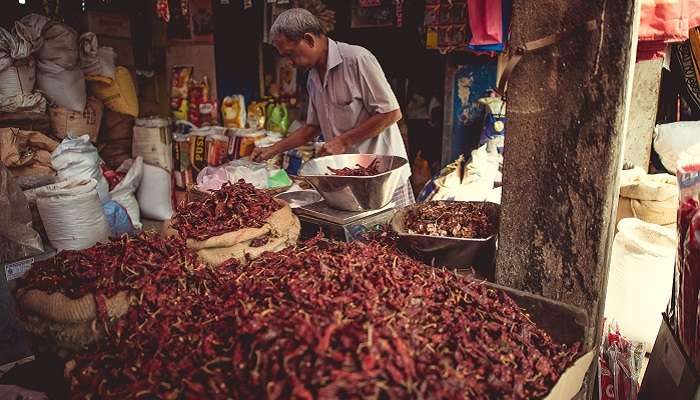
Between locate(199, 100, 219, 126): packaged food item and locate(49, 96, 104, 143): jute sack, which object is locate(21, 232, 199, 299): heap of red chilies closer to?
locate(49, 96, 104, 143): jute sack

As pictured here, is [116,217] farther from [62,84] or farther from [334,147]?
[334,147]

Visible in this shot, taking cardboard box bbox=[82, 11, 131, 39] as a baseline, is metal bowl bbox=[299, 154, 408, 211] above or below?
below

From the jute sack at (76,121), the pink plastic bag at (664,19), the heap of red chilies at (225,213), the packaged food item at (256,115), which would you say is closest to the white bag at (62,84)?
the jute sack at (76,121)

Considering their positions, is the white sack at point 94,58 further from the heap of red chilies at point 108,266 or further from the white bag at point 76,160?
the heap of red chilies at point 108,266

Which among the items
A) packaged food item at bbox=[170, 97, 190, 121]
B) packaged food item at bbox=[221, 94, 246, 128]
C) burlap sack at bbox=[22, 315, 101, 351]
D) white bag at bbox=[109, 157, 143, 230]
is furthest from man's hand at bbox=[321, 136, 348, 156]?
packaged food item at bbox=[170, 97, 190, 121]

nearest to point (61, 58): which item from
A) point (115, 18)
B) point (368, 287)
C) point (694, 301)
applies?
point (115, 18)

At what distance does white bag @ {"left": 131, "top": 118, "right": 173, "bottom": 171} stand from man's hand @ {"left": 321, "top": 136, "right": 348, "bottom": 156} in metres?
3.88

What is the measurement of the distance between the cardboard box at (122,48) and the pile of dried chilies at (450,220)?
6160mm

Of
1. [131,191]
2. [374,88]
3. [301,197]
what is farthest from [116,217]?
[374,88]

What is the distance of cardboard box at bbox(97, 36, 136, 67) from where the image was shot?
22.1ft

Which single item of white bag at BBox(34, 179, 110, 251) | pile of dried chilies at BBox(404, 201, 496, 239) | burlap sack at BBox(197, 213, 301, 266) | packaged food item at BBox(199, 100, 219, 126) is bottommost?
white bag at BBox(34, 179, 110, 251)

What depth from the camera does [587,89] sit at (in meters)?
1.68

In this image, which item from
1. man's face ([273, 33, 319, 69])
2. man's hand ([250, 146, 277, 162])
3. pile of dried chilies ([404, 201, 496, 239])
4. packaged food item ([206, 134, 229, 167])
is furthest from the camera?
packaged food item ([206, 134, 229, 167])

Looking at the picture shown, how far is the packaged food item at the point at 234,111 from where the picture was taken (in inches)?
271
